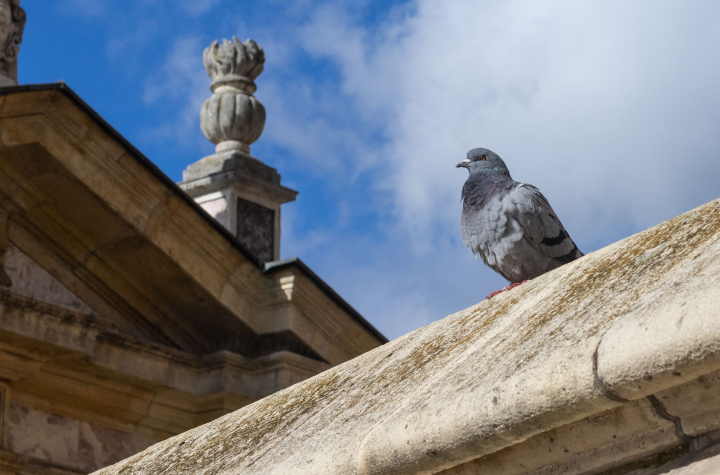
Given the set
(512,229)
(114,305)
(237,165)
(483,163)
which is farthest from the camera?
(237,165)

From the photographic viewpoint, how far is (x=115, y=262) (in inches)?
332

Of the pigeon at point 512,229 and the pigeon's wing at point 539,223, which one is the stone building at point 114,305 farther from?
the pigeon's wing at point 539,223

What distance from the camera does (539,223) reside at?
5.01 metres

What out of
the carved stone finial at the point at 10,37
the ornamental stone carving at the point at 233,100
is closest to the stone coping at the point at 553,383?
the carved stone finial at the point at 10,37

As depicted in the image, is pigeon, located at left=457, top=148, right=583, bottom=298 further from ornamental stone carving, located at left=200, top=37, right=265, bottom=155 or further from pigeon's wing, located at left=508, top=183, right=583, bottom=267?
ornamental stone carving, located at left=200, top=37, right=265, bottom=155

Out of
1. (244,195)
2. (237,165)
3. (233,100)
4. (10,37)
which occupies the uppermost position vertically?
(233,100)

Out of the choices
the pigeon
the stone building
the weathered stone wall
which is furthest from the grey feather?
the weathered stone wall

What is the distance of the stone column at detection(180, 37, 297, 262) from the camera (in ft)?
32.1

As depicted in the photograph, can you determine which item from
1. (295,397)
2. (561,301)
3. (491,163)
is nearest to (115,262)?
(491,163)

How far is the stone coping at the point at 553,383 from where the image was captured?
1570 millimetres

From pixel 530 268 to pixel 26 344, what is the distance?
151 inches

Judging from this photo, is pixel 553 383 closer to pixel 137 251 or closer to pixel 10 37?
pixel 137 251

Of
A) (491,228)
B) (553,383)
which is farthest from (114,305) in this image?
(553,383)

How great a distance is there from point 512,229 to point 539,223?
125 mm
